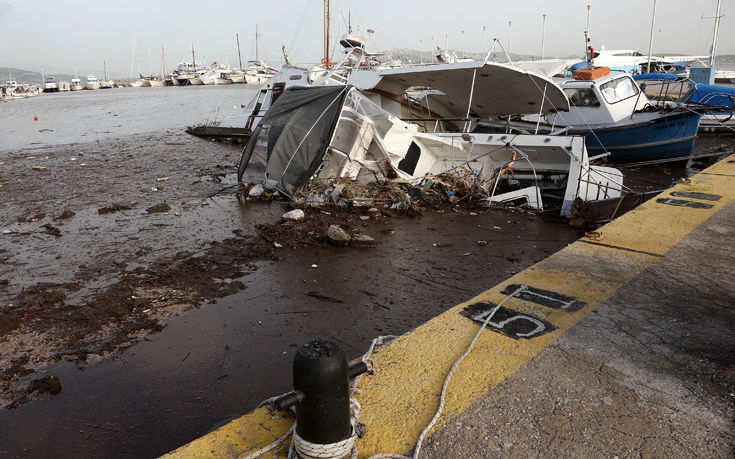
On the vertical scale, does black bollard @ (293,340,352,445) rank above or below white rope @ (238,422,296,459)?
above

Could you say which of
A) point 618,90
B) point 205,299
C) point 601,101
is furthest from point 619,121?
point 205,299

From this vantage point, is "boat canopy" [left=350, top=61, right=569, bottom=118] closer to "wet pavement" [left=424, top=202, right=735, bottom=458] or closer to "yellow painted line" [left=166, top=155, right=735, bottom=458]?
"yellow painted line" [left=166, top=155, right=735, bottom=458]

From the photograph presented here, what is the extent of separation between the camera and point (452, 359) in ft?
9.66

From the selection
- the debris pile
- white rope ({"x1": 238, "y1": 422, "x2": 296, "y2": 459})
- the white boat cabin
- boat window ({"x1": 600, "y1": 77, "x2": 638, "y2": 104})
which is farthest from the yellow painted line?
boat window ({"x1": 600, "y1": 77, "x2": 638, "y2": 104})

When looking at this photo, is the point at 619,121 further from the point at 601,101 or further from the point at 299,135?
the point at 299,135

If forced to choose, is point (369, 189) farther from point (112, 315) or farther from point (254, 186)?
point (112, 315)

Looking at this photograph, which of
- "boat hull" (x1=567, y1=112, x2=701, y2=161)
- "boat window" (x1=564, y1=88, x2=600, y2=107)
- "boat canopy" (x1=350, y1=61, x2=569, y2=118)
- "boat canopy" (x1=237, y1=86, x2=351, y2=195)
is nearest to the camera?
"boat canopy" (x1=237, y1=86, x2=351, y2=195)

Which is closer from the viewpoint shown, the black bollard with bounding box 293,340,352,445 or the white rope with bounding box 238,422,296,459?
the black bollard with bounding box 293,340,352,445

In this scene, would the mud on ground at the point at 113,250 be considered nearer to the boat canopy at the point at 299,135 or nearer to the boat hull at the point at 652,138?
the boat canopy at the point at 299,135

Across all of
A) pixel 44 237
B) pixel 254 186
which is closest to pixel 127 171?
pixel 254 186

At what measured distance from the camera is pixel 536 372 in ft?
9.07

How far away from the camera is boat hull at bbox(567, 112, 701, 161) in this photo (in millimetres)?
12414

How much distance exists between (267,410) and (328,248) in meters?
4.49

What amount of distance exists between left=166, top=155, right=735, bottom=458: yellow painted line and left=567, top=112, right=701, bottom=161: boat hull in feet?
29.5
